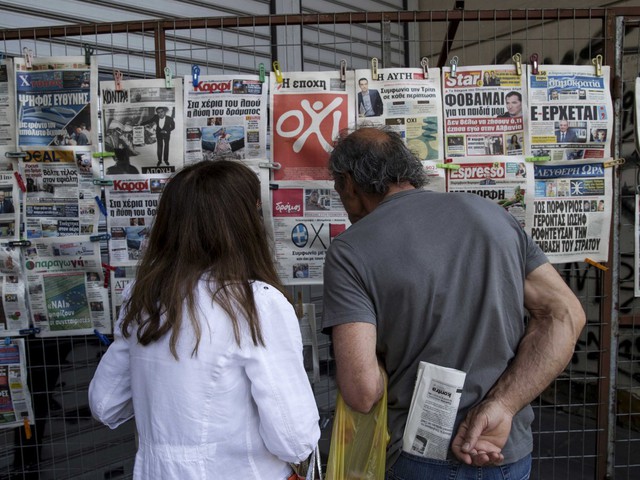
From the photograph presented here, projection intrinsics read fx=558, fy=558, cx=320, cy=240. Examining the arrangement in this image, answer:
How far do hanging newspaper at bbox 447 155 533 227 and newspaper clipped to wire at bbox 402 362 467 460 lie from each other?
1.36 meters

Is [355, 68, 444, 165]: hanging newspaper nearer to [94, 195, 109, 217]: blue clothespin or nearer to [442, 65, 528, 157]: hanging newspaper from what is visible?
[442, 65, 528, 157]: hanging newspaper

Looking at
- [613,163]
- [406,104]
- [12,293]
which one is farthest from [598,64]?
[12,293]

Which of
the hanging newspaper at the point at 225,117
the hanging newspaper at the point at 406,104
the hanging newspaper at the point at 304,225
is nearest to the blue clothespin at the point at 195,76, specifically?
the hanging newspaper at the point at 225,117

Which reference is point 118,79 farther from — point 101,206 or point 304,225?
point 304,225

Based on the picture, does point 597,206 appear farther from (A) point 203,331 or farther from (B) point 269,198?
(A) point 203,331

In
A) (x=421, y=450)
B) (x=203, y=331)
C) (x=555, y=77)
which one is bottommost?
(x=421, y=450)

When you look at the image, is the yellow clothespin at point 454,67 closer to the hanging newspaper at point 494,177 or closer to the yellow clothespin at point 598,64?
the hanging newspaper at point 494,177

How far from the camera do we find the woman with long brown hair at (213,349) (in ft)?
4.74

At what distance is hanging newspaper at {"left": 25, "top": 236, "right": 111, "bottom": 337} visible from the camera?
2.77m

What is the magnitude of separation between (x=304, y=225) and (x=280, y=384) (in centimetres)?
141

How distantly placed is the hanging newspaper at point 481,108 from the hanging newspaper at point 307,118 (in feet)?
1.64

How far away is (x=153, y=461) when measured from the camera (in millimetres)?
1508

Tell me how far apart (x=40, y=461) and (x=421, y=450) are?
93.8 inches

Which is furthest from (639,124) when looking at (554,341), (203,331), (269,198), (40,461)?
(40,461)
